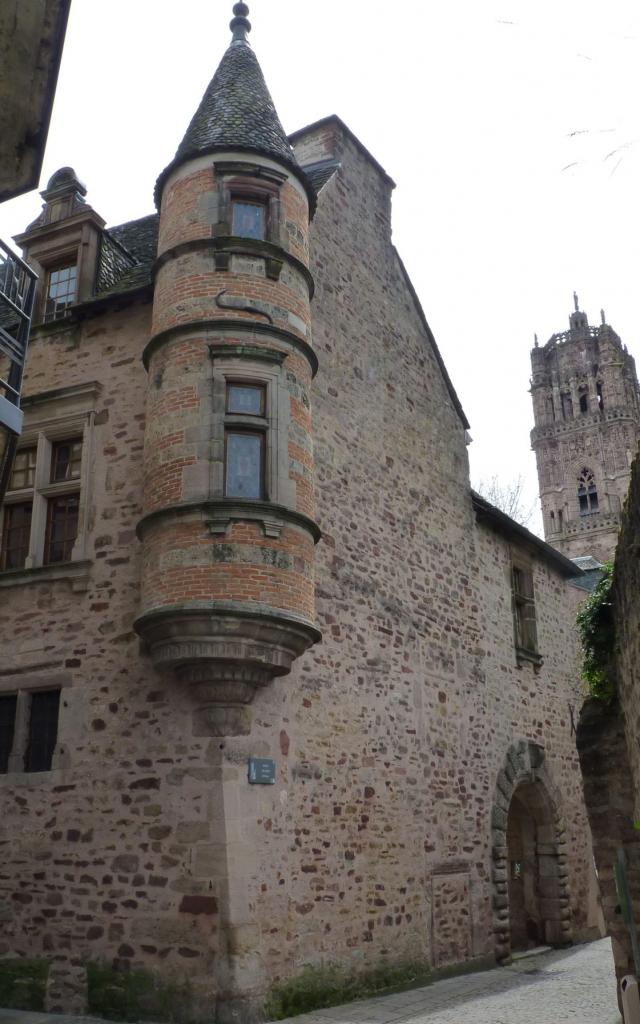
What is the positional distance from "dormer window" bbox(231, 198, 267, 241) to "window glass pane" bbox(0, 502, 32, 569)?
4402mm

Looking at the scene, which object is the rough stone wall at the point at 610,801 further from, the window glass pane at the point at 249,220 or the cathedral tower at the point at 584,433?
the cathedral tower at the point at 584,433

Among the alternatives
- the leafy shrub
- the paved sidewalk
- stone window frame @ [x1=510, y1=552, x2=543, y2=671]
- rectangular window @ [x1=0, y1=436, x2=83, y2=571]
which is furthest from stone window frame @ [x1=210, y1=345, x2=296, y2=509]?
stone window frame @ [x1=510, y1=552, x2=543, y2=671]

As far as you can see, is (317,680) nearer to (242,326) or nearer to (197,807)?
(197,807)

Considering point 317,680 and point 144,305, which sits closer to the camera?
point 317,680

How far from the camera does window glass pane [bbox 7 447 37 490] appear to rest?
12.1 m

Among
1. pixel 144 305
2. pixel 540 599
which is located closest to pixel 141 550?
pixel 144 305

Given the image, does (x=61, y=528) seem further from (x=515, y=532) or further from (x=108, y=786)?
(x=515, y=532)

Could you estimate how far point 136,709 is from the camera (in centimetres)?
1012

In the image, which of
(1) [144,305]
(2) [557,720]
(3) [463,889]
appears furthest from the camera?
(2) [557,720]

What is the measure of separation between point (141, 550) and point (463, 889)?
6.93m

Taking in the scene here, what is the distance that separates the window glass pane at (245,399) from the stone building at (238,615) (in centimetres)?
3

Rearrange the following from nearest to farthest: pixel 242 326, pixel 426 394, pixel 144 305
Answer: pixel 242 326
pixel 144 305
pixel 426 394

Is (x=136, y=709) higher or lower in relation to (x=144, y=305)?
lower

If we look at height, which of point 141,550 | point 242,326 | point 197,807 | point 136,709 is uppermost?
point 242,326
